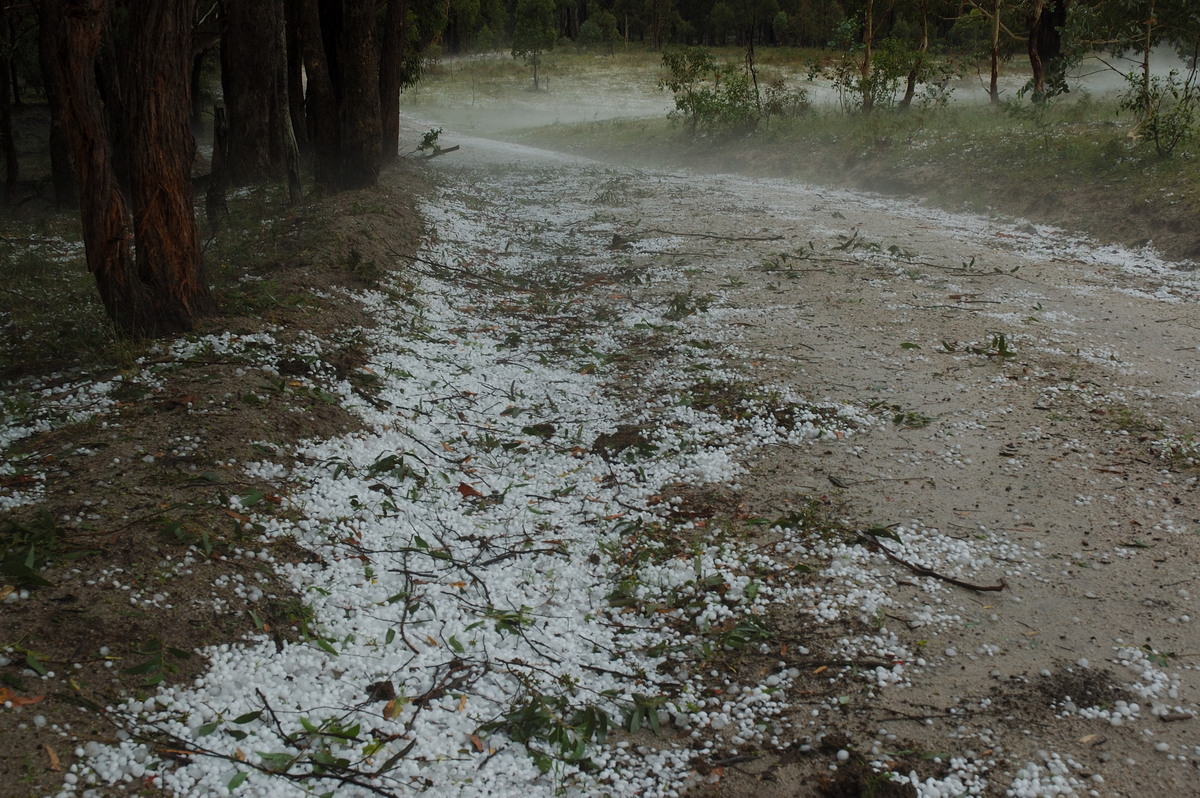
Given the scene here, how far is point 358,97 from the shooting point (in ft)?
33.0

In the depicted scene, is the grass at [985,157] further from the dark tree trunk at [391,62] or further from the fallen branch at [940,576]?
the dark tree trunk at [391,62]

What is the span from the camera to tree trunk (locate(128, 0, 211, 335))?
5.00m

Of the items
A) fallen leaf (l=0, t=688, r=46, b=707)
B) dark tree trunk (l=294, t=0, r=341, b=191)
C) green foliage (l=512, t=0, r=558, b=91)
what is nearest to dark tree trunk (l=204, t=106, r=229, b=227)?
dark tree trunk (l=294, t=0, r=341, b=191)

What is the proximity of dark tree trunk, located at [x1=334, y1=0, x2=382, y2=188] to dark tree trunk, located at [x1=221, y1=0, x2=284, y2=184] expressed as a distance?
2.65 ft

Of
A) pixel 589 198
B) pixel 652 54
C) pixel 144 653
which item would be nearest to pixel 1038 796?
pixel 144 653

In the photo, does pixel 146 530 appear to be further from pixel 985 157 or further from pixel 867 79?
pixel 867 79

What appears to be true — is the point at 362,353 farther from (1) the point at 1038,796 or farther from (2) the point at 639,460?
(1) the point at 1038,796

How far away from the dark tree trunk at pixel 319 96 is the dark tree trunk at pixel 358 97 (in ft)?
0.41

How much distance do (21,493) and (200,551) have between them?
Answer: 0.84m

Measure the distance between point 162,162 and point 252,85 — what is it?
23.9 feet

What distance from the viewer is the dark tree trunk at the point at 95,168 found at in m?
4.66

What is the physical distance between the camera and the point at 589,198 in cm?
1330

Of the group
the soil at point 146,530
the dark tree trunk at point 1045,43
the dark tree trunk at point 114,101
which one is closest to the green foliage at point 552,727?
the soil at point 146,530

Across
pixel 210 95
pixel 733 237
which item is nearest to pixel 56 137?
pixel 733 237
